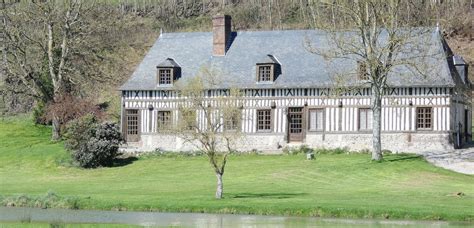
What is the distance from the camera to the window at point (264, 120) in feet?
169

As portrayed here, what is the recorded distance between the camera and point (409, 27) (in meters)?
44.1

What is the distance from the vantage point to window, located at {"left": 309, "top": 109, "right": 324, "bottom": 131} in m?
50.8

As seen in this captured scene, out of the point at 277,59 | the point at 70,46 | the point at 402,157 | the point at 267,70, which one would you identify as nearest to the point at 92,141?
the point at 267,70

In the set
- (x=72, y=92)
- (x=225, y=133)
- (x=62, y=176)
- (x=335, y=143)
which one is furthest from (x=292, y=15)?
(x=225, y=133)

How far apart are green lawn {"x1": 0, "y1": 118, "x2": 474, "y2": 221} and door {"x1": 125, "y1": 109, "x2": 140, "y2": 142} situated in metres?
4.11

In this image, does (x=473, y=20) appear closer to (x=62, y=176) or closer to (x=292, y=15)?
(x=292, y=15)

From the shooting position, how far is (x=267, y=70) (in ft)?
169

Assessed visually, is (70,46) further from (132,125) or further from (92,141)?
(92,141)

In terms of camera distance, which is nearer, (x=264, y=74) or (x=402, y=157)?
(x=402, y=157)

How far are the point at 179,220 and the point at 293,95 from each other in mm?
23812

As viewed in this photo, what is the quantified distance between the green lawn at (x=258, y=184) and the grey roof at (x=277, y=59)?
479cm

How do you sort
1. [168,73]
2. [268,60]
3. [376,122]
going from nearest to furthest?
[376,122]
[268,60]
[168,73]

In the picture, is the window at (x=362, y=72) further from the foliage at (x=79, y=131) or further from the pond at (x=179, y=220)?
the pond at (x=179, y=220)

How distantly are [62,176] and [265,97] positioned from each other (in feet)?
41.2
